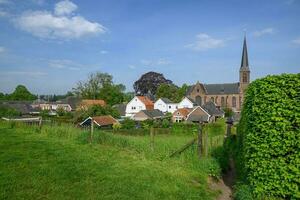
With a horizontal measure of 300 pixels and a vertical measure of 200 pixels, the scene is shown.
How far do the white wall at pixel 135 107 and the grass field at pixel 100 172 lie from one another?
6289cm

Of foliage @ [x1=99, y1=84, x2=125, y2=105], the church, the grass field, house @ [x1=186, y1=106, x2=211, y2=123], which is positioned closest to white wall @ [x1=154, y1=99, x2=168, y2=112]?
the church

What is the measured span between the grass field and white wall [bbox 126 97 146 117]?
6289 cm

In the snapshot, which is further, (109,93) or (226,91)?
(226,91)

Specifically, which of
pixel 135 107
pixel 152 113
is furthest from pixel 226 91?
pixel 152 113

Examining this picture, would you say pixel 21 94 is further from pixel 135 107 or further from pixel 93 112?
pixel 93 112

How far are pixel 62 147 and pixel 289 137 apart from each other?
1007 cm

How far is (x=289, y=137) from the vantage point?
6.19m

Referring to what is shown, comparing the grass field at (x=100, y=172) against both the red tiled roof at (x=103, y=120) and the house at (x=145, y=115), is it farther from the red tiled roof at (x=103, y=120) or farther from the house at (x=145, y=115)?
the house at (x=145, y=115)

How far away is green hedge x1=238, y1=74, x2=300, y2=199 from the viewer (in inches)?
A: 243

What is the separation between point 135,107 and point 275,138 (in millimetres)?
71688

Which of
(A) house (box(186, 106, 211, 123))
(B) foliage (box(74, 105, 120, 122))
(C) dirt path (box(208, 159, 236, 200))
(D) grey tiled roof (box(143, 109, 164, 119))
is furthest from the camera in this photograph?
(D) grey tiled roof (box(143, 109, 164, 119))

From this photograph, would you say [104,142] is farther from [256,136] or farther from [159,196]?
[256,136]

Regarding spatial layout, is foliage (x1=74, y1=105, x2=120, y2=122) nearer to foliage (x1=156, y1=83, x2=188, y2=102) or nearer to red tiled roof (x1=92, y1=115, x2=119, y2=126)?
red tiled roof (x1=92, y1=115, x2=119, y2=126)

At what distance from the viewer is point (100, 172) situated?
9320 mm
